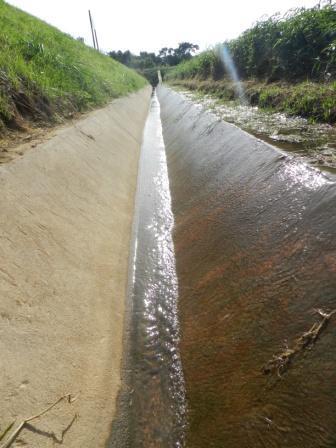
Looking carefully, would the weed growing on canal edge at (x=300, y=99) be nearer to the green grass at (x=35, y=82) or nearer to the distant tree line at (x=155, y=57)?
the green grass at (x=35, y=82)

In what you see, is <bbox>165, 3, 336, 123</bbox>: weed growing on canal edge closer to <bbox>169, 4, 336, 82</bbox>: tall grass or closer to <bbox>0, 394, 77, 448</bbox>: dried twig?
<bbox>169, 4, 336, 82</bbox>: tall grass

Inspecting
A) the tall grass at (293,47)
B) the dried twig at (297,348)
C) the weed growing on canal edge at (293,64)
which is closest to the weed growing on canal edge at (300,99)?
the weed growing on canal edge at (293,64)

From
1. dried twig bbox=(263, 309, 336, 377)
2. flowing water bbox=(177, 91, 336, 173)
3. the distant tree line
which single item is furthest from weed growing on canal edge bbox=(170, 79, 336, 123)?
the distant tree line

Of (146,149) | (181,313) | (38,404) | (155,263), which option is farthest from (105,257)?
(146,149)

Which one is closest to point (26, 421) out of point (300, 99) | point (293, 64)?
point (300, 99)

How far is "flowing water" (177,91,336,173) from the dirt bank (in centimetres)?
193

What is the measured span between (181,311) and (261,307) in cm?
80

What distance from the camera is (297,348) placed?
1664 mm

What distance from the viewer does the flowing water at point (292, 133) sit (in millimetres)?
3041

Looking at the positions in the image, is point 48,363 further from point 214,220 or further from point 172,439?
point 214,220

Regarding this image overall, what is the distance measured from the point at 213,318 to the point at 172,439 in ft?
2.46

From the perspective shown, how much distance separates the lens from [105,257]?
3232 mm

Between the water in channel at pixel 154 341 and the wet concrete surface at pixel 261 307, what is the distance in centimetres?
9

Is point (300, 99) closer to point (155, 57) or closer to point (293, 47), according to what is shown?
point (293, 47)
